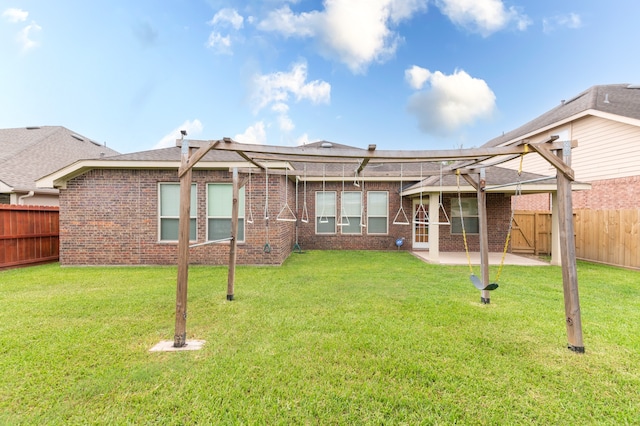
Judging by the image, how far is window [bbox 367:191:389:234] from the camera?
11.7 m

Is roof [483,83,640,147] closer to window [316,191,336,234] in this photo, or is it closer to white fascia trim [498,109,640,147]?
white fascia trim [498,109,640,147]

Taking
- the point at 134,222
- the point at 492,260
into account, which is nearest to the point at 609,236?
the point at 492,260

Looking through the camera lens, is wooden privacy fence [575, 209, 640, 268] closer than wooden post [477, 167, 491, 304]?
No

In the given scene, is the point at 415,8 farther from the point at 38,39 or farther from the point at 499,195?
the point at 38,39

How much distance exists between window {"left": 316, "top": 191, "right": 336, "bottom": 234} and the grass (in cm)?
614

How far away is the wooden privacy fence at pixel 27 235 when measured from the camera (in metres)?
7.68

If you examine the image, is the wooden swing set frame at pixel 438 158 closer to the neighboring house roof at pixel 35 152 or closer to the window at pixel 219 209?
the window at pixel 219 209

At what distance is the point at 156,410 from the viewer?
2.28 metres

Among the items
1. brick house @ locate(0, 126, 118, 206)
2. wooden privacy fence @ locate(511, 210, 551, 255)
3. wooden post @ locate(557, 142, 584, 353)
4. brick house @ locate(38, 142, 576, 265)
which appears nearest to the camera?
wooden post @ locate(557, 142, 584, 353)

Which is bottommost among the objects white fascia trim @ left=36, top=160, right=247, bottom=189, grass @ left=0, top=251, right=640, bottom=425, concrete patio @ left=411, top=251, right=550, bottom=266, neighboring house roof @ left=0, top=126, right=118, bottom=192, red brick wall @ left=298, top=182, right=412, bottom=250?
grass @ left=0, top=251, right=640, bottom=425

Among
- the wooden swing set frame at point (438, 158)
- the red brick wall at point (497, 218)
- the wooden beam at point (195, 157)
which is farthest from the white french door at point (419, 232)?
the wooden beam at point (195, 157)

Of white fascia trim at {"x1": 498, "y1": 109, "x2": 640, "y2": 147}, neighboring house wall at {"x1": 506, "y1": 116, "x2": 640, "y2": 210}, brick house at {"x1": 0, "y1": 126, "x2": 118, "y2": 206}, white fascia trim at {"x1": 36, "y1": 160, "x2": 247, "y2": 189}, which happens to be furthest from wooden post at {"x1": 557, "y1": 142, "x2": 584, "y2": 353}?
brick house at {"x1": 0, "y1": 126, "x2": 118, "y2": 206}

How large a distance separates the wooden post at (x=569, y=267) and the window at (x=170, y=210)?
8059mm

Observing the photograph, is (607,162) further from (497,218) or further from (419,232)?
(419,232)
